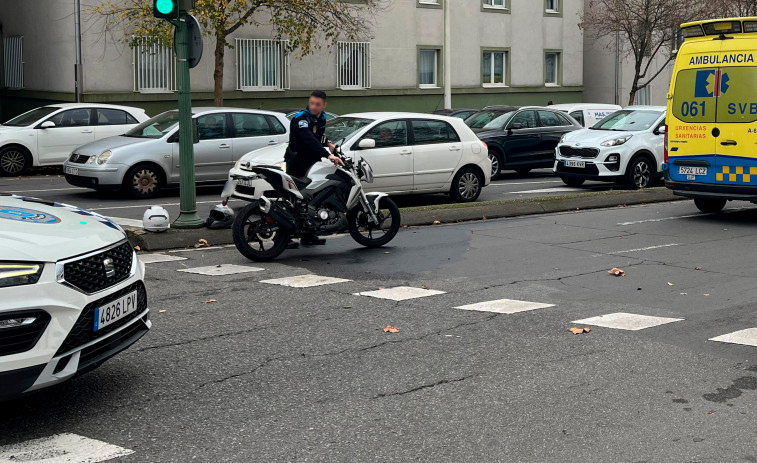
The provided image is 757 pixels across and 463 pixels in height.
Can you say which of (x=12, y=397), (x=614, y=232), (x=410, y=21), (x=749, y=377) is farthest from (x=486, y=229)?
(x=410, y=21)

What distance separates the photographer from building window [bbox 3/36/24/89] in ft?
101

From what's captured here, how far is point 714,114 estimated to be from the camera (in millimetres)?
14016

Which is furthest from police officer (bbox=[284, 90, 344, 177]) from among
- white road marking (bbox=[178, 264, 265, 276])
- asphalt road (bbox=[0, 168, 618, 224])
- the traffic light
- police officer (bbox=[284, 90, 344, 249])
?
asphalt road (bbox=[0, 168, 618, 224])

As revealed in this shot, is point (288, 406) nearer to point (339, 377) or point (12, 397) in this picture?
point (339, 377)

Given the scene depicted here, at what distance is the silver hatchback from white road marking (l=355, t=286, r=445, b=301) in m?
8.48

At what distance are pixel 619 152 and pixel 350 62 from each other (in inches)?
617

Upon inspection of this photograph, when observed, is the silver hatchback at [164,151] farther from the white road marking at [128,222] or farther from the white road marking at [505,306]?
the white road marking at [505,306]

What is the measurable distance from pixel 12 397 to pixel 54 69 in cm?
2513

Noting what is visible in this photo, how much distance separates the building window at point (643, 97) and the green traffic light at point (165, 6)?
34.0 m

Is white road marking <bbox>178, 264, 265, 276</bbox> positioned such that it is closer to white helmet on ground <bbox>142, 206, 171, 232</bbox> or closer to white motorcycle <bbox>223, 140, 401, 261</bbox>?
white motorcycle <bbox>223, 140, 401, 261</bbox>

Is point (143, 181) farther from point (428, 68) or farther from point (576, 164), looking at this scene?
point (428, 68)

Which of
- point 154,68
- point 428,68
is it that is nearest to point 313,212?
point 154,68

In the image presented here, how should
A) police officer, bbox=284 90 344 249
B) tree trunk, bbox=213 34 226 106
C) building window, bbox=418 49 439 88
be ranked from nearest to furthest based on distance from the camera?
police officer, bbox=284 90 344 249 → tree trunk, bbox=213 34 226 106 → building window, bbox=418 49 439 88

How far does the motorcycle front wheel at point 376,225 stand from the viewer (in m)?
11.6
